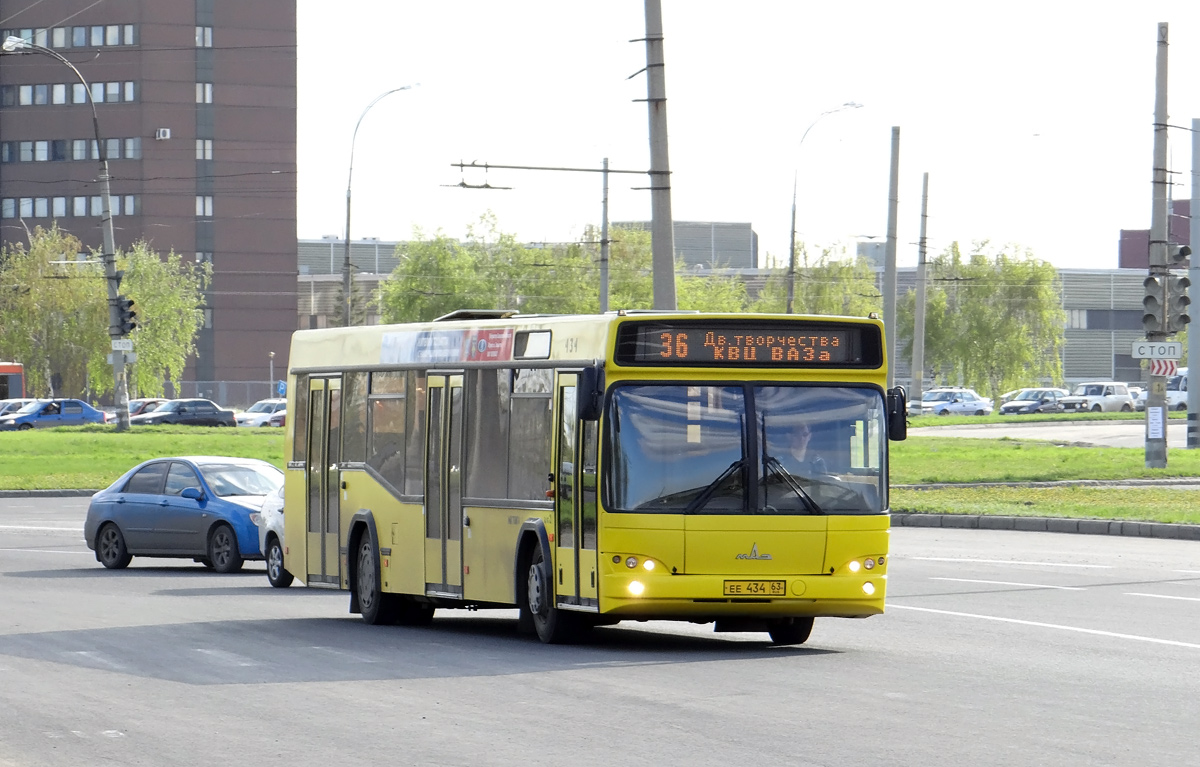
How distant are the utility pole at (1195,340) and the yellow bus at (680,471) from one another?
3139 centimetres

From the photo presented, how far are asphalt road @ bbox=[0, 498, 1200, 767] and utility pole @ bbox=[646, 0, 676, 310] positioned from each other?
6.85 m

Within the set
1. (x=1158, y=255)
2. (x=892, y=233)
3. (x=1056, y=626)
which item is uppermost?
(x=892, y=233)

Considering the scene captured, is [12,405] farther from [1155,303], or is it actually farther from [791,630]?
[791,630]

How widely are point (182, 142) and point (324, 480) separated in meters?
99.9

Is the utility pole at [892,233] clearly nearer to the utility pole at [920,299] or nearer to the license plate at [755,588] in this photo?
the utility pole at [920,299]

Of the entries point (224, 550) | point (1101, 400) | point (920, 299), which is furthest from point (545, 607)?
point (1101, 400)

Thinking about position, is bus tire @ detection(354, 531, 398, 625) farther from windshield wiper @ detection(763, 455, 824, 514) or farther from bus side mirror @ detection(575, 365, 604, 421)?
windshield wiper @ detection(763, 455, 824, 514)

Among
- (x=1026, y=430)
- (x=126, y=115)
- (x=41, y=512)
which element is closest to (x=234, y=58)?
(x=126, y=115)

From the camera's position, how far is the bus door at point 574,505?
12.8 meters

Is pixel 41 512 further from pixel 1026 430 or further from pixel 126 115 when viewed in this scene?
pixel 126 115

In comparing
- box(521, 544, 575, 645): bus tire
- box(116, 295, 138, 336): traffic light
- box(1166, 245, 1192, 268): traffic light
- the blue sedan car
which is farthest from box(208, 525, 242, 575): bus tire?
box(116, 295, 138, 336): traffic light

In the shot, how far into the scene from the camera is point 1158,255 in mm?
35750

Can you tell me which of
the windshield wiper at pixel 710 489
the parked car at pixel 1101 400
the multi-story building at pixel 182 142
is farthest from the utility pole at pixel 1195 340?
the multi-story building at pixel 182 142

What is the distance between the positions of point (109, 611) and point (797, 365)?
288 inches
